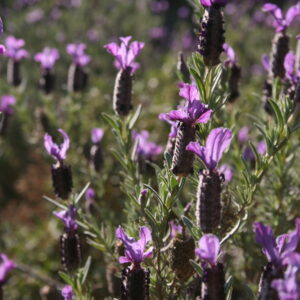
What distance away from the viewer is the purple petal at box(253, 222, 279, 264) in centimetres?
81

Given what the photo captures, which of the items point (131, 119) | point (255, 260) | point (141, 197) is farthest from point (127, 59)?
point (255, 260)

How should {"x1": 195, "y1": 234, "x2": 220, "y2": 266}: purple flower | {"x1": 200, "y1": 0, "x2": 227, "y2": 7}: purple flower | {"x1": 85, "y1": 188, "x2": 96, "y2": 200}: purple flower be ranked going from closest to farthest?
{"x1": 195, "y1": 234, "x2": 220, "y2": 266}: purple flower, {"x1": 200, "y1": 0, "x2": 227, "y2": 7}: purple flower, {"x1": 85, "y1": 188, "x2": 96, "y2": 200}: purple flower

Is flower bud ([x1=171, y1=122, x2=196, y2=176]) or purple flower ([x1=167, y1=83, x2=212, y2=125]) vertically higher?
purple flower ([x1=167, y1=83, x2=212, y2=125])

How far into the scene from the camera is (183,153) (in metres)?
0.98

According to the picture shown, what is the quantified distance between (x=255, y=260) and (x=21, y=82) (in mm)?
1663

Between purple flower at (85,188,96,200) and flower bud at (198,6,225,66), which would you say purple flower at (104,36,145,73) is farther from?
purple flower at (85,188,96,200)

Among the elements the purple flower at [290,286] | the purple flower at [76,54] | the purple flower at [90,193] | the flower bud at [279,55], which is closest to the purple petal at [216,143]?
the purple flower at [290,286]

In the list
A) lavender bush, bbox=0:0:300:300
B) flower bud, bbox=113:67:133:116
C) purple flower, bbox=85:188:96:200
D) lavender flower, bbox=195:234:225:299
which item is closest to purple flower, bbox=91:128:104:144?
lavender bush, bbox=0:0:300:300

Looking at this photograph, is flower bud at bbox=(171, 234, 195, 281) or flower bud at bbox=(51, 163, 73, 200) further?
flower bud at bbox=(51, 163, 73, 200)

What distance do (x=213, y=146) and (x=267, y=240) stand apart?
197mm

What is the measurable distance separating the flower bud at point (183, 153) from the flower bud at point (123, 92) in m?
0.36

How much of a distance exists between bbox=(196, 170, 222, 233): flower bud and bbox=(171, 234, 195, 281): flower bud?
0.22 meters

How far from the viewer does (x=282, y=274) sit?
826mm

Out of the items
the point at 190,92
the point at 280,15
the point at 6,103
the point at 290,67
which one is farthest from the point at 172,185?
the point at 6,103
